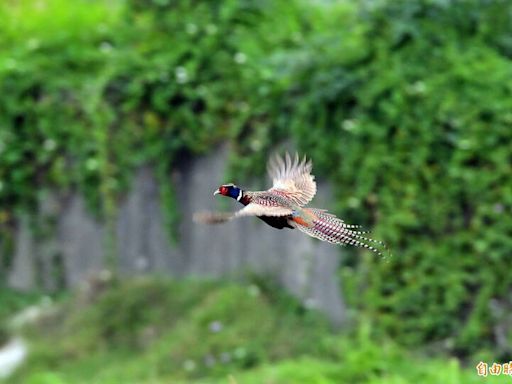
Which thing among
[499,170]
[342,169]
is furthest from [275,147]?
[499,170]

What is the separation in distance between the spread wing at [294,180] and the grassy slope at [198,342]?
322cm

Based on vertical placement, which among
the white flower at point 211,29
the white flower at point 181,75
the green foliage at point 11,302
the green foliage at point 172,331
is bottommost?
the green foliage at point 172,331

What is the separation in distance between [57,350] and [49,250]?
167 cm

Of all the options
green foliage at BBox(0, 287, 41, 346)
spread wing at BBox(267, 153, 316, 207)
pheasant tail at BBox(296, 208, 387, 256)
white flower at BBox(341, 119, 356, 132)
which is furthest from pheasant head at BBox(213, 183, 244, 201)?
green foliage at BBox(0, 287, 41, 346)

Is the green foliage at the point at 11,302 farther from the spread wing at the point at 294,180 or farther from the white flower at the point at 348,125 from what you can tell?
the spread wing at the point at 294,180

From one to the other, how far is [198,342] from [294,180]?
497 centimetres

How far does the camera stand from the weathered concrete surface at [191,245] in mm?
9203

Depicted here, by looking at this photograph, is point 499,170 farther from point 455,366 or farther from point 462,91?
point 455,366

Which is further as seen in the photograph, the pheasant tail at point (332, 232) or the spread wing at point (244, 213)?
the pheasant tail at point (332, 232)

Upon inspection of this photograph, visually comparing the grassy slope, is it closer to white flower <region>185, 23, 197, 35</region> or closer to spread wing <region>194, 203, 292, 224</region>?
white flower <region>185, 23, 197, 35</region>

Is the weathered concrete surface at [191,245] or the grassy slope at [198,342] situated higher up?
the weathered concrete surface at [191,245]

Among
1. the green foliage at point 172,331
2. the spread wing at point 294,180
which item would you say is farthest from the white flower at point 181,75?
the spread wing at point 294,180

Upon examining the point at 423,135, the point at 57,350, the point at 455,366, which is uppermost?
the point at 423,135

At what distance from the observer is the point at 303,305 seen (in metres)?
9.20
